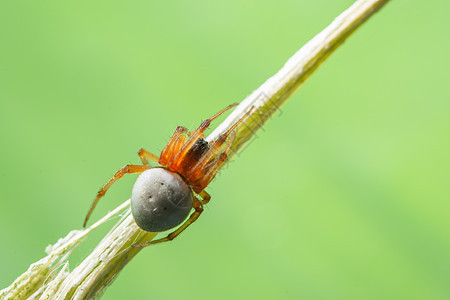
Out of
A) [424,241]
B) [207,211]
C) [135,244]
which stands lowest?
[424,241]

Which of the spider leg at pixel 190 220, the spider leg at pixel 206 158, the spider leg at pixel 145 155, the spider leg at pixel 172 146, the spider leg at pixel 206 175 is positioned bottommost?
the spider leg at pixel 190 220

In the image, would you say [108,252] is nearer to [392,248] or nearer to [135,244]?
[135,244]

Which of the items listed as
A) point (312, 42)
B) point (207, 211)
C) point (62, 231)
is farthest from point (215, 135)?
point (62, 231)

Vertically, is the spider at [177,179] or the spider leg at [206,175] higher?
the spider at [177,179]

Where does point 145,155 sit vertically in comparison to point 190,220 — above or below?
above

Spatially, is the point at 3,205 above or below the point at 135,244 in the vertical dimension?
above

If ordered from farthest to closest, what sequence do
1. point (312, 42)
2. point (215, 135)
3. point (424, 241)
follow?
point (424, 241) → point (215, 135) → point (312, 42)
